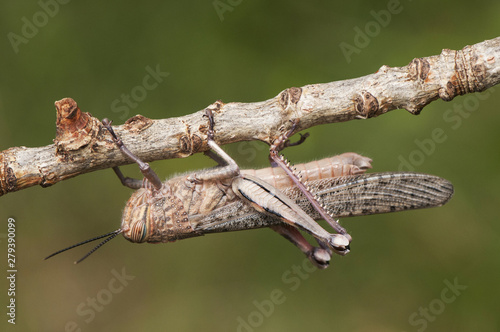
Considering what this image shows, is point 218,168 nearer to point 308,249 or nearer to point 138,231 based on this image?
point 138,231

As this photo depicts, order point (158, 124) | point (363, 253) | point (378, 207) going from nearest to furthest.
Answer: point (158, 124) < point (378, 207) < point (363, 253)

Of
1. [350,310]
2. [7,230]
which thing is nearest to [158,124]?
[7,230]

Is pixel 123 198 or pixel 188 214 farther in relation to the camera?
pixel 123 198

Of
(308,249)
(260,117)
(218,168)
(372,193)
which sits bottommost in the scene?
(308,249)

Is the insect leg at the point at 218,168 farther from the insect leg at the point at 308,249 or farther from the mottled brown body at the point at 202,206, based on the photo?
the insect leg at the point at 308,249

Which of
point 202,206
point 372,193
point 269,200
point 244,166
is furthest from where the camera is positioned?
point 244,166

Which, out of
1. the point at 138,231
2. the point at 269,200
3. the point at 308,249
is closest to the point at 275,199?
the point at 269,200

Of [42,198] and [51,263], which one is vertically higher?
[42,198]

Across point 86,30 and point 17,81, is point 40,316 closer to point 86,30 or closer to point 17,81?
point 17,81
